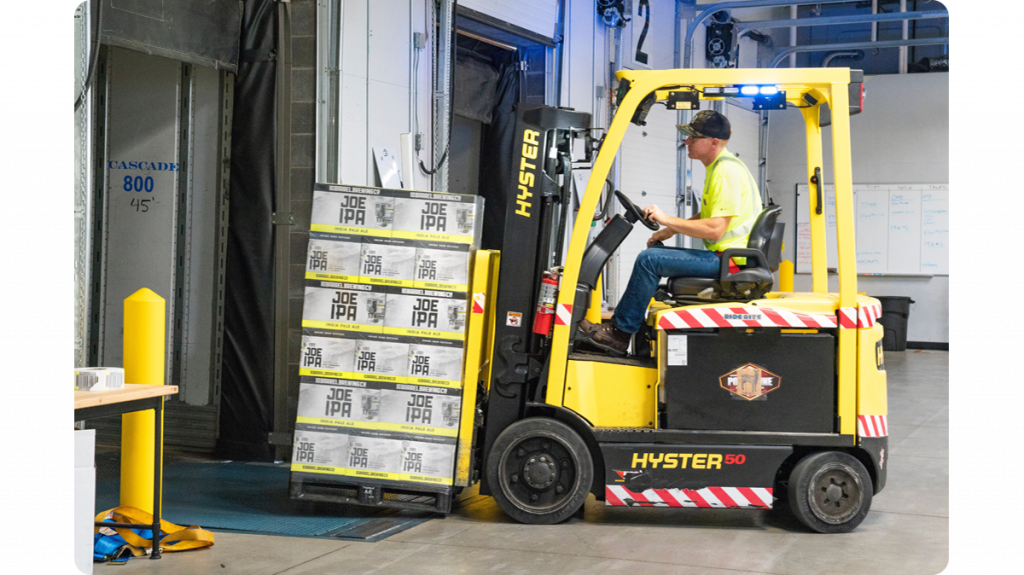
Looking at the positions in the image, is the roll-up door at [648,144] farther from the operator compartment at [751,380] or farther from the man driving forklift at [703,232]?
the operator compartment at [751,380]

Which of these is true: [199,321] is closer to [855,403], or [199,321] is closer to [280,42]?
[280,42]

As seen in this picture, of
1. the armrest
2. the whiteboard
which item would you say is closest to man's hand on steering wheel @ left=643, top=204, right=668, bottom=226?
the armrest

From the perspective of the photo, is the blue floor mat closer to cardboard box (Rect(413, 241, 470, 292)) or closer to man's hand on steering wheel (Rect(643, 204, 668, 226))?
cardboard box (Rect(413, 241, 470, 292))

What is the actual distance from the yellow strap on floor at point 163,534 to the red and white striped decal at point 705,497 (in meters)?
2.11

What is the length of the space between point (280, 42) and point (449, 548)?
13.1 feet

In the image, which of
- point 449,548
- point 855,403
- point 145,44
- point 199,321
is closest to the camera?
point 449,548

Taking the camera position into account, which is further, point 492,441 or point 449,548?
point 492,441

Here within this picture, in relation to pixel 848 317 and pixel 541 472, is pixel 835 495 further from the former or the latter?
pixel 541 472

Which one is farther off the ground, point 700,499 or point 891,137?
point 891,137

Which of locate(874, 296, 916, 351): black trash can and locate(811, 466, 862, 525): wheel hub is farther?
locate(874, 296, 916, 351): black trash can

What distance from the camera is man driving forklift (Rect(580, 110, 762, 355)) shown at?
550 cm

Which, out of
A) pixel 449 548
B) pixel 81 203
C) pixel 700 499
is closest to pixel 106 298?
pixel 81 203

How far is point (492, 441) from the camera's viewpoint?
5590 mm

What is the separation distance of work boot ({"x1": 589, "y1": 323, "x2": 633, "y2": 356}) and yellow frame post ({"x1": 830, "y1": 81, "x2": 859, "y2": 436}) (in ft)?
3.82
